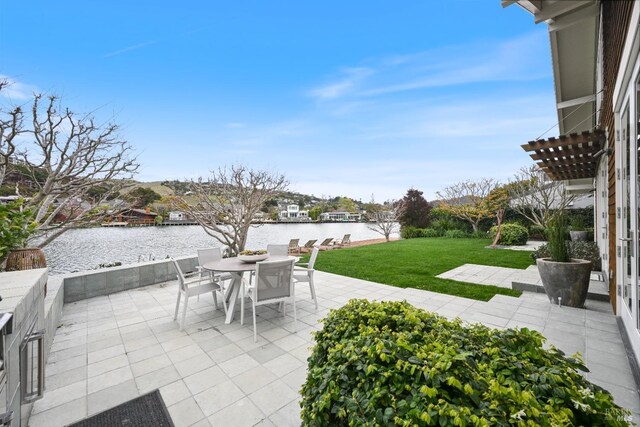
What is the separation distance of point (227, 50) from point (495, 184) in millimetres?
16425

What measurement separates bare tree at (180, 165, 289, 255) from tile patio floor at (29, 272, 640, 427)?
4.10m

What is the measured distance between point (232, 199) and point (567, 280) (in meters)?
8.09

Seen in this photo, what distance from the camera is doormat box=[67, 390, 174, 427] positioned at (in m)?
1.90

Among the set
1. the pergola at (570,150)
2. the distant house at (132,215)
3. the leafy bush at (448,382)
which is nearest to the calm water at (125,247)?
the distant house at (132,215)

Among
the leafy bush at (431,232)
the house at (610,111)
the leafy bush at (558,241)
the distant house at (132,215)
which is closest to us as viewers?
the house at (610,111)

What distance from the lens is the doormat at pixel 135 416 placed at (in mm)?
1896

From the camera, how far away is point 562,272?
3684mm

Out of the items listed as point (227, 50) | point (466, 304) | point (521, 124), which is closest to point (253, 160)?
point (227, 50)

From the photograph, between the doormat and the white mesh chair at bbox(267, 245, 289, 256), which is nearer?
the doormat

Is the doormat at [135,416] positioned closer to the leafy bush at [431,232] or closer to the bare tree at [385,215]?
the bare tree at [385,215]

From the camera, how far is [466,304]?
4.15 meters

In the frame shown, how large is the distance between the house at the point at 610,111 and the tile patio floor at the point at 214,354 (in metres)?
0.45

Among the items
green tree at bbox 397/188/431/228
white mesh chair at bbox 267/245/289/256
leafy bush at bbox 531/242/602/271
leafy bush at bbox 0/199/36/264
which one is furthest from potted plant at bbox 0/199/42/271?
green tree at bbox 397/188/431/228

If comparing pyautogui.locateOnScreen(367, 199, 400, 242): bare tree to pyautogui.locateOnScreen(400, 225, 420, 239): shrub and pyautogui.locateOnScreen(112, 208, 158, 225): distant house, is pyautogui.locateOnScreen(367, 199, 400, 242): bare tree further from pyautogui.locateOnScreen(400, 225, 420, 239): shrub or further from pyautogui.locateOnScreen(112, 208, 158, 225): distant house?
pyautogui.locateOnScreen(112, 208, 158, 225): distant house
